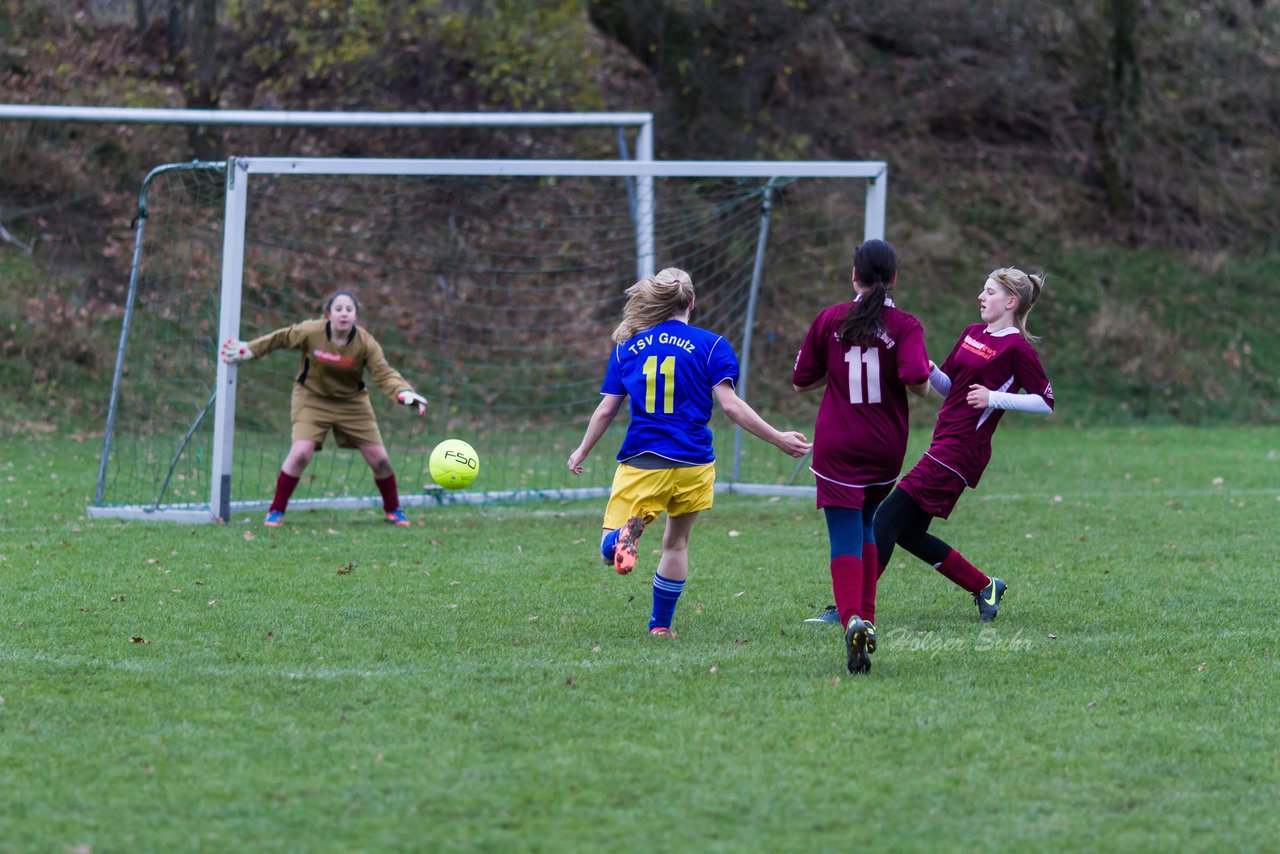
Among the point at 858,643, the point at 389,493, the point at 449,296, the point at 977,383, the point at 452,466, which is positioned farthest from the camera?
the point at 449,296

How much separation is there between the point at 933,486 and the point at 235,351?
4.93 meters

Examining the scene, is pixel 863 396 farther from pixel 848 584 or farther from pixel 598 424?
pixel 598 424

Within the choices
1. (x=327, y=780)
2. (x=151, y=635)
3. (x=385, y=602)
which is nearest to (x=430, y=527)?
(x=385, y=602)

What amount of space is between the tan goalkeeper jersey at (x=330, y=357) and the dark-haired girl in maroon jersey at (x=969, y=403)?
3.94 metres

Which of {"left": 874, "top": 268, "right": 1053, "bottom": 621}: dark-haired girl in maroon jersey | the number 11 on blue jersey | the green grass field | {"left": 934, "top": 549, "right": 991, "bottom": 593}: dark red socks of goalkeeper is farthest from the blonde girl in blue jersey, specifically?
{"left": 934, "top": 549, "right": 991, "bottom": 593}: dark red socks of goalkeeper

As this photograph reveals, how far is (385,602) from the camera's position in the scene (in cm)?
675

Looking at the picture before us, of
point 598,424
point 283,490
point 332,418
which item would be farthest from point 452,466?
point 283,490

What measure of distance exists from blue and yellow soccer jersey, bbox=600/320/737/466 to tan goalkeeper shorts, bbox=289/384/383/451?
152 inches

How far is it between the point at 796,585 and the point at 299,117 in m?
5.39

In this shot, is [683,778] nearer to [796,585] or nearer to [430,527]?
[796,585]

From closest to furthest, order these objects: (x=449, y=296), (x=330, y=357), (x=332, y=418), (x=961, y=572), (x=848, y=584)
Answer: (x=848, y=584), (x=961, y=572), (x=330, y=357), (x=332, y=418), (x=449, y=296)

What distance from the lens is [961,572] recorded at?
259 inches

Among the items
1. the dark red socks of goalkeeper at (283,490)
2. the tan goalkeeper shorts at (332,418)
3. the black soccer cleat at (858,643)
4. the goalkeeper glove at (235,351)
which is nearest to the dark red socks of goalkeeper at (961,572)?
the black soccer cleat at (858,643)

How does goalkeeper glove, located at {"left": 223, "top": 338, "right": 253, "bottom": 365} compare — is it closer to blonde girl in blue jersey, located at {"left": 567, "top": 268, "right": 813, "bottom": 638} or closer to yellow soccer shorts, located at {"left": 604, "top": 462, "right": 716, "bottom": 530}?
blonde girl in blue jersey, located at {"left": 567, "top": 268, "right": 813, "bottom": 638}
